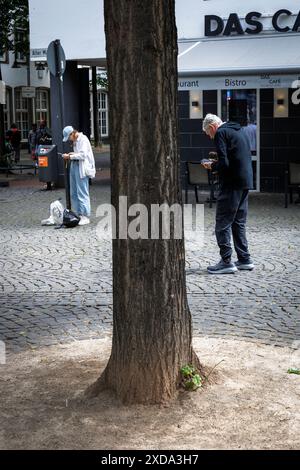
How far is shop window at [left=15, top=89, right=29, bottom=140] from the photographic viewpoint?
47.0 metres

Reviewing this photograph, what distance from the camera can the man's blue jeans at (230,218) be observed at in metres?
8.90

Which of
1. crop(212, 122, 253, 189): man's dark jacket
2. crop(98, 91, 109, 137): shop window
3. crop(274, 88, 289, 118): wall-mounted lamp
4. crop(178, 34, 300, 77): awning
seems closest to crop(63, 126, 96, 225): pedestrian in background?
crop(178, 34, 300, 77): awning

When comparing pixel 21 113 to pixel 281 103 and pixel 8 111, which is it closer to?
pixel 8 111

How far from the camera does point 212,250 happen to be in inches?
424

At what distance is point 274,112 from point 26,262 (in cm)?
922

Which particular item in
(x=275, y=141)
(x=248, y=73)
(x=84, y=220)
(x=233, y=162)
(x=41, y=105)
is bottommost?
(x=84, y=220)

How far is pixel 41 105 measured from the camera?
1948 inches

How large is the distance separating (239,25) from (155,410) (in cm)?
1342

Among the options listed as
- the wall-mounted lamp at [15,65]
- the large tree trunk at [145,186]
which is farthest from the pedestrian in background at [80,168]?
the wall-mounted lamp at [15,65]

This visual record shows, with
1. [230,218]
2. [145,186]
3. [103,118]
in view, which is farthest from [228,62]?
[103,118]

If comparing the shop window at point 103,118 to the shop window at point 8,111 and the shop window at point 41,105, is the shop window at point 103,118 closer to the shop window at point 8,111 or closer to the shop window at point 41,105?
the shop window at point 41,105

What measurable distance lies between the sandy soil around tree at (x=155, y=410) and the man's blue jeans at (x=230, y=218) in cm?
326

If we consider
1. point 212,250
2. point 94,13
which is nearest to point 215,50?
point 94,13

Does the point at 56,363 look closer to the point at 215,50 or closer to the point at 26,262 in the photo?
the point at 26,262
